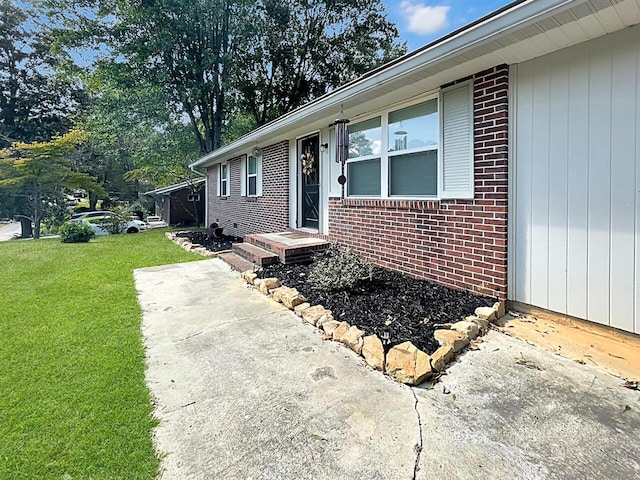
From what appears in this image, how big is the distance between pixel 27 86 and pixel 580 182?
1361 inches

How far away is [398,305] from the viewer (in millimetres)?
3738

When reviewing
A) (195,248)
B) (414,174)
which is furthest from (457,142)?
(195,248)

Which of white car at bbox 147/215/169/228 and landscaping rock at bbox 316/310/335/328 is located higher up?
white car at bbox 147/215/169/228

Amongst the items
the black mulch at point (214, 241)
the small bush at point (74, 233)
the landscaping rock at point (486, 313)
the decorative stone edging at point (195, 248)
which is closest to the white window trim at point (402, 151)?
the landscaping rock at point (486, 313)

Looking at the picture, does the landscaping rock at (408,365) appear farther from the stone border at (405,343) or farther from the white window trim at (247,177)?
the white window trim at (247,177)

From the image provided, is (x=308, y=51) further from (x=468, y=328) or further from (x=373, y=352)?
(x=373, y=352)

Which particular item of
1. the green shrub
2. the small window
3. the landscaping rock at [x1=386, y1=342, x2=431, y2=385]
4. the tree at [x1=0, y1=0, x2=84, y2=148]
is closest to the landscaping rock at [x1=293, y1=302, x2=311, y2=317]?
the landscaping rock at [x1=386, y1=342, x2=431, y2=385]

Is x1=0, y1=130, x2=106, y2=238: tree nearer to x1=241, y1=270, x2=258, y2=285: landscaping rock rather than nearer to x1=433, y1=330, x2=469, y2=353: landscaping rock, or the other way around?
x1=241, y1=270, x2=258, y2=285: landscaping rock

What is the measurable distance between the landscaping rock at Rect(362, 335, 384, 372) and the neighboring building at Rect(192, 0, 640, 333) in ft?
5.41

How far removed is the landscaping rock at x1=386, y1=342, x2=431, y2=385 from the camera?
2.45 meters

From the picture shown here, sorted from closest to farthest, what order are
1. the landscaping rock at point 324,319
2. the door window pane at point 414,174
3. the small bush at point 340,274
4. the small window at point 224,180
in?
the landscaping rock at point 324,319 < the small bush at point 340,274 < the door window pane at point 414,174 < the small window at point 224,180

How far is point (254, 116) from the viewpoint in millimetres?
20016

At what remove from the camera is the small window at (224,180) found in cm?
1218

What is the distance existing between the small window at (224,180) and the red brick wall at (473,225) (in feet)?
27.2
